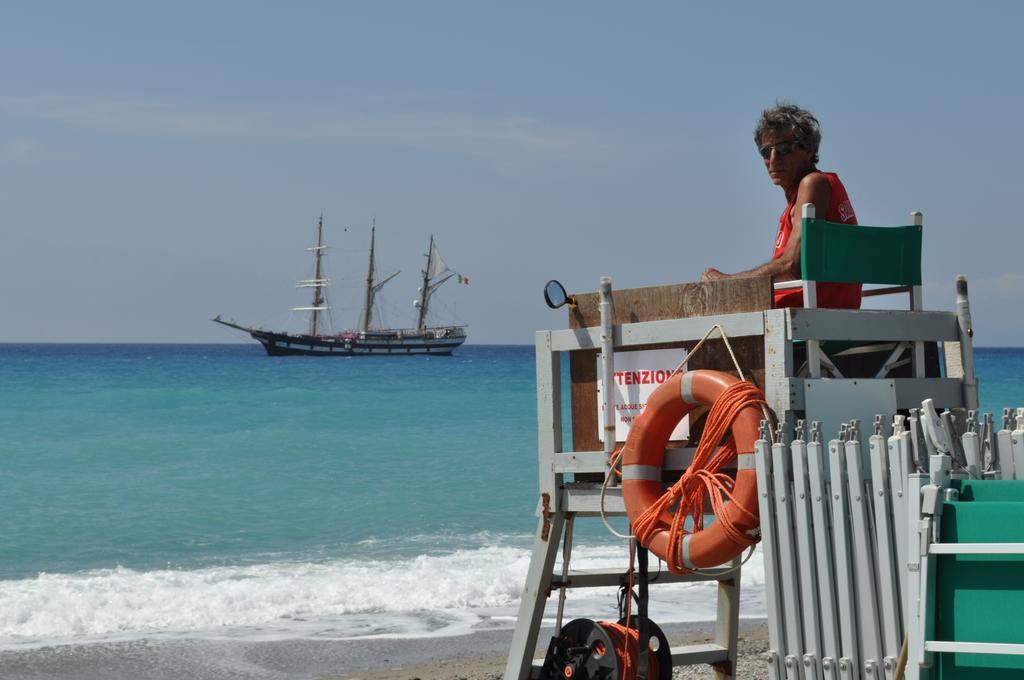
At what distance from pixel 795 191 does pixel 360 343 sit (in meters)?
89.8

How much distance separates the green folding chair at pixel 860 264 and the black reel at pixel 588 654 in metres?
1.33

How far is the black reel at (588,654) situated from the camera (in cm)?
525

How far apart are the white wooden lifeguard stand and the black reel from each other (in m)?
0.14

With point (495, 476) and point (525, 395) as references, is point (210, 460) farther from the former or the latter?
point (525, 395)

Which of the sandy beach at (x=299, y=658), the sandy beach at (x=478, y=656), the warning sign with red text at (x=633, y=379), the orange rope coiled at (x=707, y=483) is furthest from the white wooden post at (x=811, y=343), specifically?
the sandy beach at (x=299, y=658)

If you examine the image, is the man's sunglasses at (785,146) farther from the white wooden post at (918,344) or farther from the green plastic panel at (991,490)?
the green plastic panel at (991,490)

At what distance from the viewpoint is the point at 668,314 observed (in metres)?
5.16

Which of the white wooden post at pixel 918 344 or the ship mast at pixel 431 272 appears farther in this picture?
the ship mast at pixel 431 272

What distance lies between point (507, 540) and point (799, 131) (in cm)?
1151

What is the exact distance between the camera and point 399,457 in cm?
2634

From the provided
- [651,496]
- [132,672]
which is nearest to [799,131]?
[651,496]

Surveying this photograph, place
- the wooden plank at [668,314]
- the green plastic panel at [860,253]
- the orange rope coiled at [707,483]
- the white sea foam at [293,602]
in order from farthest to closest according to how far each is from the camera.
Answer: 1. the white sea foam at [293,602]
2. the wooden plank at [668,314]
3. the green plastic panel at [860,253]
4. the orange rope coiled at [707,483]

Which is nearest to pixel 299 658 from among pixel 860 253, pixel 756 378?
pixel 756 378

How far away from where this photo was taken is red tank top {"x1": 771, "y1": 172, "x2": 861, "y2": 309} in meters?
4.96
